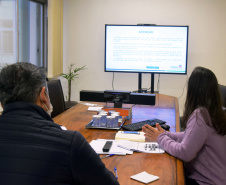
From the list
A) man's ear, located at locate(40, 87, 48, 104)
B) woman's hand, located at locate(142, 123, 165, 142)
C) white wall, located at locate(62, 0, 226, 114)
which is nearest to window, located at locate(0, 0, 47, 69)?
white wall, located at locate(62, 0, 226, 114)

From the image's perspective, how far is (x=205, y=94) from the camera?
1.84 metres

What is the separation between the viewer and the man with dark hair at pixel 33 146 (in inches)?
40.0

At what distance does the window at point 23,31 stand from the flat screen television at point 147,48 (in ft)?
3.76

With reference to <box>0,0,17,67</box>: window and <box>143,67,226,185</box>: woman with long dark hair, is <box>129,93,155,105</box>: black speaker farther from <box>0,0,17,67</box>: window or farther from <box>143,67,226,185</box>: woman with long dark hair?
<box>0,0,17,67</box>: window

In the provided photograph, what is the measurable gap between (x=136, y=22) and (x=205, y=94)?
3611 millimetres

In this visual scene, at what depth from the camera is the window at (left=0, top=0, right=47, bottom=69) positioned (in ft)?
13.6

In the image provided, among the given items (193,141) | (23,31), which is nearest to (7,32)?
(23,31)

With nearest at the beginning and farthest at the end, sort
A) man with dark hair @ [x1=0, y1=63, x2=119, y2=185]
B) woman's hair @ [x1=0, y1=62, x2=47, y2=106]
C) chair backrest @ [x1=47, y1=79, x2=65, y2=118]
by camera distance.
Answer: man with dark hair @ [x1=0, y1=63, x2=119, y2=185] < woman's hair @ [x1=0, y1=62, x2=47, y2=106] < chair backrest @ [x1=47, y1=79, x2=65, y2=118]

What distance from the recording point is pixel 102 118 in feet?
7.64

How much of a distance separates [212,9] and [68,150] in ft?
15.4

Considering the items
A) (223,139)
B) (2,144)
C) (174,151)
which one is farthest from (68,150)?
(223,139)

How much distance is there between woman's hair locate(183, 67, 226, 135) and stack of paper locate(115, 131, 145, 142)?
1.16 feet

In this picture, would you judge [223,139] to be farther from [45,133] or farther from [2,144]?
[2,144]

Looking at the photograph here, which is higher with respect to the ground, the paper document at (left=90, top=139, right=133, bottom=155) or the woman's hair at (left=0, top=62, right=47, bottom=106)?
the woman's hair at (left=0, top=62, right=47, bottom=106)
